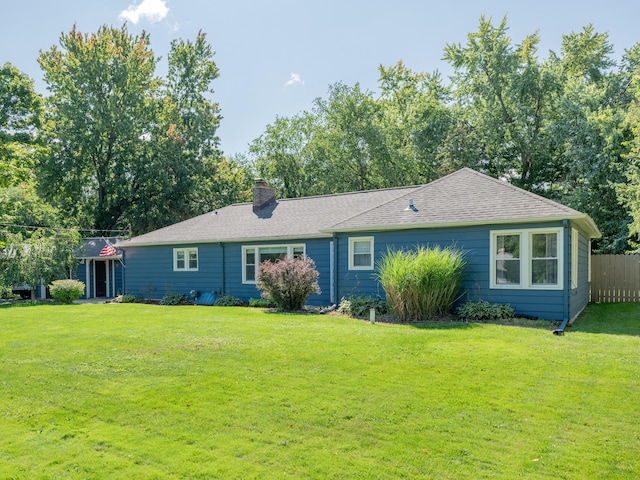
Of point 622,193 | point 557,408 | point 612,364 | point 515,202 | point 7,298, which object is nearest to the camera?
point 557,408

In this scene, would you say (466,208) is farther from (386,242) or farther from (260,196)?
(260,196)

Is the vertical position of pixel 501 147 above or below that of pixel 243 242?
above

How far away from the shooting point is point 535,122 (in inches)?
1016

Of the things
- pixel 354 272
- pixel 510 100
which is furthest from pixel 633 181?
pixel 354 272

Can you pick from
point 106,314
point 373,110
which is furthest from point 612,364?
point 373,110

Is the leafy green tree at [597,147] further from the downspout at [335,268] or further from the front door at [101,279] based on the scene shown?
the front door at [101,279]

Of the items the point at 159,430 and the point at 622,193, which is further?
the point at 622,193

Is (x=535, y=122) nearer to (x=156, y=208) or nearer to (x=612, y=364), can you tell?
(x=612, y=364)

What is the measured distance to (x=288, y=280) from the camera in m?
13.8

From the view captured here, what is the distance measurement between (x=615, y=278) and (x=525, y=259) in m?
7.23

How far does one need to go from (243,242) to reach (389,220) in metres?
6.01

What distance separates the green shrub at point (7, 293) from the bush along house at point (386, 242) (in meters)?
5.04

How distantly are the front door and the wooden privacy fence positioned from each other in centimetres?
2164

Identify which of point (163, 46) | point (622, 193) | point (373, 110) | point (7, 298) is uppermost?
point (163, 46)
